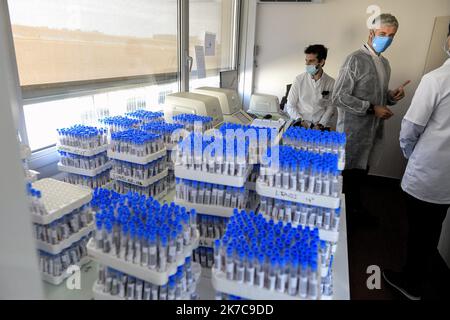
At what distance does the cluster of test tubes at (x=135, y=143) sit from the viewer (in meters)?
1.33

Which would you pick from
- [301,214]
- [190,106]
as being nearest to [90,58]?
[190,106]

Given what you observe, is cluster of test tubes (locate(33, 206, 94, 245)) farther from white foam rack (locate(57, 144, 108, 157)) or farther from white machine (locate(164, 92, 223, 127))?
white machine (locate(164, 92, 223, 127))

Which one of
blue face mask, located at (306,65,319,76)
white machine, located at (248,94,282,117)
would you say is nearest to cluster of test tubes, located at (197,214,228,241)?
white machine, located at (248,94,282,117)

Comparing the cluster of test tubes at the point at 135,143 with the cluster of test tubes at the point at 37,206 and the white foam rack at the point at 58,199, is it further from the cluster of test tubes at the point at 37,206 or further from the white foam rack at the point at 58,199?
the cluster of test tubes at the point at 37,206

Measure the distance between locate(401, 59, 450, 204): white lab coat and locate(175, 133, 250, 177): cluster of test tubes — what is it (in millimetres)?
1022

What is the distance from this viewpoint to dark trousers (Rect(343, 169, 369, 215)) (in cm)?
252

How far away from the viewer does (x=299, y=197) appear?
3.24 feet

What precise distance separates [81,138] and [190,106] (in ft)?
2.34

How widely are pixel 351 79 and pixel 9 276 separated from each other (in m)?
2.27

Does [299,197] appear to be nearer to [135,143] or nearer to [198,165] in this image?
[198,165]

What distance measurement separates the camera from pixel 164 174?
152cm

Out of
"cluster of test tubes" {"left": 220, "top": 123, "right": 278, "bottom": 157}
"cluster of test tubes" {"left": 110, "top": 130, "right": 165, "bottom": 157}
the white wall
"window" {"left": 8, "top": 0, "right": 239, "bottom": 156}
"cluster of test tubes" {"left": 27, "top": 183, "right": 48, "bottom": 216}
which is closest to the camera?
"cluster of test tubes" {"left": 27, "top": 183, "right": 48, "bottom": 216}

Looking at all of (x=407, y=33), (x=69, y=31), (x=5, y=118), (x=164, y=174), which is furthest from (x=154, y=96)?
(x=407, y=33)
